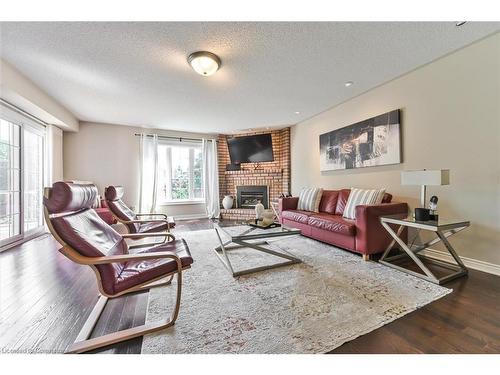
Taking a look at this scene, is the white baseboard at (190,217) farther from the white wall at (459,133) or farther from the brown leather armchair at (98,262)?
the white wall at (459,133)

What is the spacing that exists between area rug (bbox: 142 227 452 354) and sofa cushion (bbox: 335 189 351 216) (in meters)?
1.14

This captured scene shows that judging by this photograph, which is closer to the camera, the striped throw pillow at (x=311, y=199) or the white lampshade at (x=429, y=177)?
the white lampshade at (x=429, y=177)

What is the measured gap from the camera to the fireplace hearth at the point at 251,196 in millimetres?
6102

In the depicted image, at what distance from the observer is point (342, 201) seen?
12.2ft

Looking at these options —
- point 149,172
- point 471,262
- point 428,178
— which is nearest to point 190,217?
point 149,172

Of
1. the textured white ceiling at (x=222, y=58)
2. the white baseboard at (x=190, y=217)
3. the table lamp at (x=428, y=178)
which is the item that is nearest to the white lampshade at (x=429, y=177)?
the table lamp at (x=428, y=178)

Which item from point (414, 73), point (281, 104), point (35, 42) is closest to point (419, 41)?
point (414, 73)

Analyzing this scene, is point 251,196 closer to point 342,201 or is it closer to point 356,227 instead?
point 342,201

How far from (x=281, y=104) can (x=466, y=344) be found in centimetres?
377

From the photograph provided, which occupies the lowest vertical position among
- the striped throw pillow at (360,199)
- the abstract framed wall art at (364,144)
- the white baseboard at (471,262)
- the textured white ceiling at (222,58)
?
the white baseboard at (471,262)

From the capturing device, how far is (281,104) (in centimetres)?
402

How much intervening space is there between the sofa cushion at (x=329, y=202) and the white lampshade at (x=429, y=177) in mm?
1461

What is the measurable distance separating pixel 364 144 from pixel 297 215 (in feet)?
5.37
